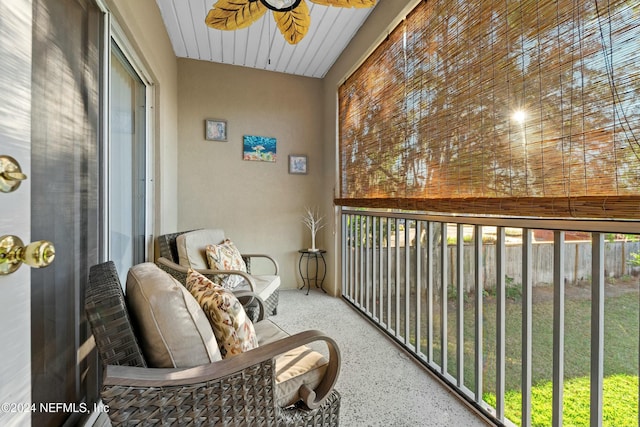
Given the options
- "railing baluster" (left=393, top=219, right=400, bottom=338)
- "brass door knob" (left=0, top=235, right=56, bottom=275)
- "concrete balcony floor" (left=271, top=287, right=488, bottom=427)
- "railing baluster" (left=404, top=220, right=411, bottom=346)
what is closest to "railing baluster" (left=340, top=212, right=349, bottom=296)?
"concrete balcony floor" (left=271, top=287, right=488, bottom=427)

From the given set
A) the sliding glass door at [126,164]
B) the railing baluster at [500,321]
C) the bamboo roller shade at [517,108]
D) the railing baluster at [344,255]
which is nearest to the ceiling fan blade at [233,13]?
the sliding glass door at [126,164]

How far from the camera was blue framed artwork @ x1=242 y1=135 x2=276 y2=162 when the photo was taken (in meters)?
3.54

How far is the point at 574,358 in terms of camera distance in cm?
125

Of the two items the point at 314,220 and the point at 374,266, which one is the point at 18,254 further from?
the point at 314,220

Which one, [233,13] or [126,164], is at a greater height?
[233,13]

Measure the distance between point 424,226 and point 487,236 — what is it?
491 mm

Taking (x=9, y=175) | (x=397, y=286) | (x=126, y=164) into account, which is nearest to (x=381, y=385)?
(x=397, y=286)

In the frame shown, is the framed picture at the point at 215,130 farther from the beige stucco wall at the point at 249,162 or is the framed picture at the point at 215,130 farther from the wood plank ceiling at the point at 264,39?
the wood plank ceiling at the point at 264,39

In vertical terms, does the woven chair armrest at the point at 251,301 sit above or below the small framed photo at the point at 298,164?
below

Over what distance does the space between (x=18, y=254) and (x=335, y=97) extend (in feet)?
10.8

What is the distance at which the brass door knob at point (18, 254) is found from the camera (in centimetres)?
56

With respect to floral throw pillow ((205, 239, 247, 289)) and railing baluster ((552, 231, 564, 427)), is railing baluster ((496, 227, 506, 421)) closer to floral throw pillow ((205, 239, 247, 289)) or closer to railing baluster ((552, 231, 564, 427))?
railing baluster ((552, 231, 564, 427))

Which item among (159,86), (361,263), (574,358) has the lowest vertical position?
(574,358)

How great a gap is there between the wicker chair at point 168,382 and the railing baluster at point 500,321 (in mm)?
1090
